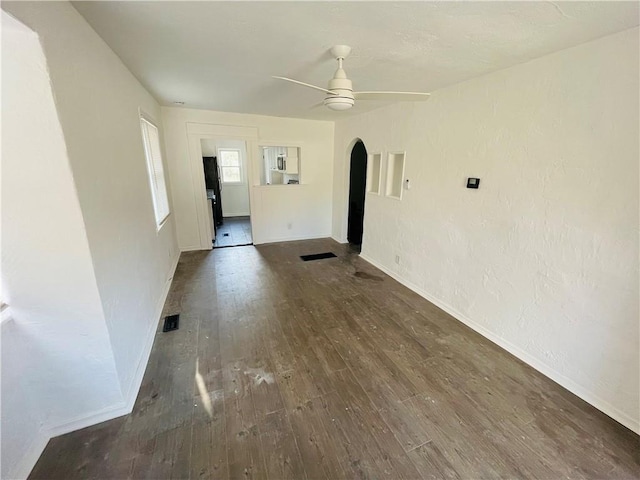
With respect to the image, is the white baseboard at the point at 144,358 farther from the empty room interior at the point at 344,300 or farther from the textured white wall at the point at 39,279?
the textured white wall at the point at 39,279

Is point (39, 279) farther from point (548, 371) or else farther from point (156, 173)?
point (548, 371)

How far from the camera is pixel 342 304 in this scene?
3074 millimetres

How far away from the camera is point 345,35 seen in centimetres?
169

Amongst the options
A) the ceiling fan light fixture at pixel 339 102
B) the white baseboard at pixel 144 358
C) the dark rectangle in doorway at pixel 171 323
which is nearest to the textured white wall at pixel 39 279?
the white baseboard at pixel 144 358

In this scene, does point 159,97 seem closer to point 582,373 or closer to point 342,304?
point 342,304

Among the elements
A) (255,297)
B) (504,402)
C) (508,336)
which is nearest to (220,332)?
(255,297)

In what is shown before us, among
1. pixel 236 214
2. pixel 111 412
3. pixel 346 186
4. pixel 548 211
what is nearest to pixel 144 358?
pixel 111 412

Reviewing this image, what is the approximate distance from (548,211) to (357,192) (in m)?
3.41

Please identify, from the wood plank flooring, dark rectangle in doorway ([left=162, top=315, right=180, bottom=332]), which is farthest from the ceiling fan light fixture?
the wood plank flooring

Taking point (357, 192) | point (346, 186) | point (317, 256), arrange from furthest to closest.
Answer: point (357, 192) < point (346, 186) < point (317, 256)

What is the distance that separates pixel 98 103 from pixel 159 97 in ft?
6.86

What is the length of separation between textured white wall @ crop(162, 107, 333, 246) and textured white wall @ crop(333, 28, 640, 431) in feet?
7.81

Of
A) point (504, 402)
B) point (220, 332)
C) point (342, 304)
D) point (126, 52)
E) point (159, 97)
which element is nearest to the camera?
point (504, 402)

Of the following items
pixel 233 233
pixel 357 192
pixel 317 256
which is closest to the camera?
pixel 317 256
